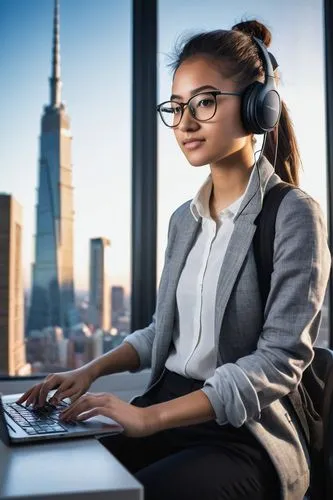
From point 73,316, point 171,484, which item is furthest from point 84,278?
point 171,484

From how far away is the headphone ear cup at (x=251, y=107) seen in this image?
1.27 meters

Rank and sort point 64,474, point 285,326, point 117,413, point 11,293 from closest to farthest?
point 64,474 < point 117,413 < point 285,326 < point 11,293

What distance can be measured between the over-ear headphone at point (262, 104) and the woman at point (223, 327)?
0.07ft

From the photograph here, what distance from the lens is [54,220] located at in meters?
2.26

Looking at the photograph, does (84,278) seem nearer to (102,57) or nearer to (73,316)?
(73,316)

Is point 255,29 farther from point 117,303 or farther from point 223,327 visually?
point 117,303

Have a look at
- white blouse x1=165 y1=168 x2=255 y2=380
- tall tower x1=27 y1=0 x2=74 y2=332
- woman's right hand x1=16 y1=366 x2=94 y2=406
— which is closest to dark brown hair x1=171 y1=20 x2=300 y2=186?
white blouse x1=165 y1=168 x2=255 y2=380

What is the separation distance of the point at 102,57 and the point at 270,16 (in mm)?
696

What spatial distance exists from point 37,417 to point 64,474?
1.03 ft

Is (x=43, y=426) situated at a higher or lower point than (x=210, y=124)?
lower

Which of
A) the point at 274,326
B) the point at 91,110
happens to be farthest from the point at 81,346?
the point at 274,326

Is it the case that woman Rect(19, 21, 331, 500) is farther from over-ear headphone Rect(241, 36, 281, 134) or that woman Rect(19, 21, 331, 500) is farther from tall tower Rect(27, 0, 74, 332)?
tall tower Rect(27, 0, 74, 332)

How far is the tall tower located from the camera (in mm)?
2230

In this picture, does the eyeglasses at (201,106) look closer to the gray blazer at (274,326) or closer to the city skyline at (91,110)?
the gray blazer at (274,326)
